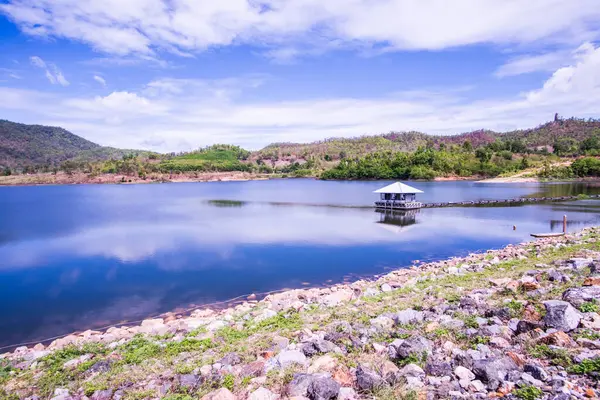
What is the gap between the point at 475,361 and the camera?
5.16 meters

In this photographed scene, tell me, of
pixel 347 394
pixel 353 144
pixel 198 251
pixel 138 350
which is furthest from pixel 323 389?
pixel 353 144

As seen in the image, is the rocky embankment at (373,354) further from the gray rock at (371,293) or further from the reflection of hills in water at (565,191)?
the reflection of hills in water at (565,191)

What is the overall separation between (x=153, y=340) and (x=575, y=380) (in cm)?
780

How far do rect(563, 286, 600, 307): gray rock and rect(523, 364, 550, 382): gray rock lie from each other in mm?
2429

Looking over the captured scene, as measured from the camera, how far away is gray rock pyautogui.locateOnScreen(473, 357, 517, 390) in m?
4.71

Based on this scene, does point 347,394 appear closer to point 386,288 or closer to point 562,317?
point 562,317

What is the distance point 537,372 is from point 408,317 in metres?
2.63

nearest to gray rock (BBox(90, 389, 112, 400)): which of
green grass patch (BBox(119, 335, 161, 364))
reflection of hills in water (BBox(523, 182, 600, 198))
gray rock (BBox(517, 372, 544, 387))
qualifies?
green grass patch (BBox(119, 335, 161, 364))

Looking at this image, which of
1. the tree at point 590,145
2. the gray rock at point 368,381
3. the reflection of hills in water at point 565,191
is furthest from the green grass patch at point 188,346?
the tree at point 590,145

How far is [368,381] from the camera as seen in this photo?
16.6ft

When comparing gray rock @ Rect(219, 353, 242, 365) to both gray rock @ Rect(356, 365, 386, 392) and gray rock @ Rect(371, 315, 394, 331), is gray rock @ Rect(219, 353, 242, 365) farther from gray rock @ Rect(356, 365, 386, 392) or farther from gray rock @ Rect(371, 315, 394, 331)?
gray rock @ Rect(371, 315, 394, 331)

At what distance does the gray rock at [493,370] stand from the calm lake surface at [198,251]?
11.4 meters

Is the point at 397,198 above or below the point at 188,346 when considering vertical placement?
above

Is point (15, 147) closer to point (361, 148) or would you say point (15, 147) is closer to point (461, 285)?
point (361, 148)
